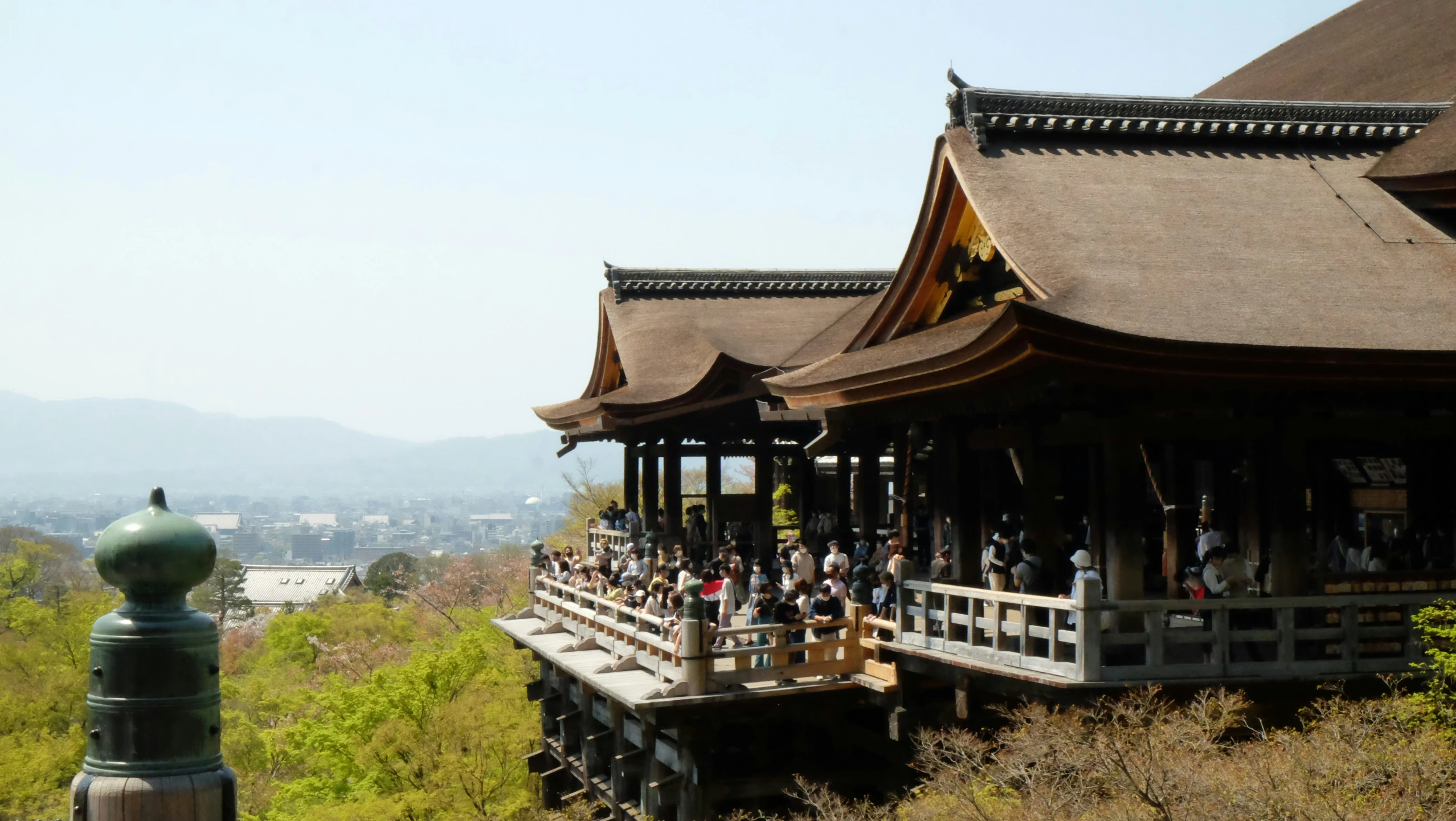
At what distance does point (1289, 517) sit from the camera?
11.2m

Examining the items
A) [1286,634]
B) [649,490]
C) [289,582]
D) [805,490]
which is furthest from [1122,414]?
[289,582]

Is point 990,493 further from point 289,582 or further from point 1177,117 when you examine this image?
point 289,582

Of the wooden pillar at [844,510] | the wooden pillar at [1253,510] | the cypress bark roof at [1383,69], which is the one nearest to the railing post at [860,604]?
the wooden pillar at [1253,510]

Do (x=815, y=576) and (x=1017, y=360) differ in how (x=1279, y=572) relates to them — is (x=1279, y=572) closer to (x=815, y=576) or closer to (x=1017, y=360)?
(x=1017, y=360)

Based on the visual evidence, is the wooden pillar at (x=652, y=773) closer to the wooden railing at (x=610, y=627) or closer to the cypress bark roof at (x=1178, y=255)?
the wooden railing at (x=610, y=627)

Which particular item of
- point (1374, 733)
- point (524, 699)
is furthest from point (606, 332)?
point (1374, 733)

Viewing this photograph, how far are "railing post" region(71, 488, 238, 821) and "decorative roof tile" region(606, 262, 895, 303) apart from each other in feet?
76.1

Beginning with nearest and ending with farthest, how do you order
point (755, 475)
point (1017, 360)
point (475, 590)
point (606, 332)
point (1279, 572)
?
1. point (1017, 360)
2. point (1279, 572)
3. point (755, 475)
4. point (606, 332)
5. point (475, 590)

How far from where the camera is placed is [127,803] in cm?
302

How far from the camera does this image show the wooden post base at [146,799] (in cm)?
302

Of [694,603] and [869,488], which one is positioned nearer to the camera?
[694,603]

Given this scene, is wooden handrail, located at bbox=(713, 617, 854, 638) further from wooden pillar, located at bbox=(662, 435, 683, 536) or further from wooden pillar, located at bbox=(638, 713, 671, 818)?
wooden pillar, located at bbox=(662, 435, 683, 536)

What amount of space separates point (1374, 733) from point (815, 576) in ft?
36.1

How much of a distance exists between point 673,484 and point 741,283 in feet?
14.5
